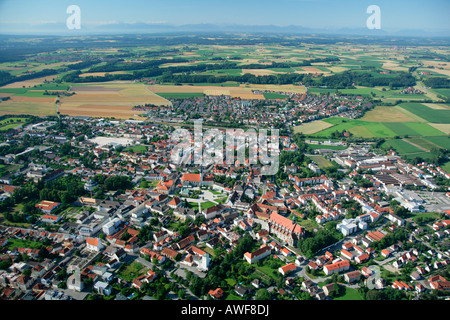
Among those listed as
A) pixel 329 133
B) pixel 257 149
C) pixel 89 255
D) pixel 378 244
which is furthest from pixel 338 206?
pixel 329 133

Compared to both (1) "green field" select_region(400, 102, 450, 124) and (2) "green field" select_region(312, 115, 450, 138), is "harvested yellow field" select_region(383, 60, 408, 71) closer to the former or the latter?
(1) "green field" select_region(400, 102, 450, 124)

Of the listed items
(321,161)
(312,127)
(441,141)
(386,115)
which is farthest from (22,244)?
(386,115)

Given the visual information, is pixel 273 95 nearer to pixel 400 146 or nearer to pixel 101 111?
pixel 400 146

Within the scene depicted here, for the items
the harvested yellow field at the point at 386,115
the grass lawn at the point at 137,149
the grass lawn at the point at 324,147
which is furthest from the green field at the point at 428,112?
the grass lawn at the point at 137,149

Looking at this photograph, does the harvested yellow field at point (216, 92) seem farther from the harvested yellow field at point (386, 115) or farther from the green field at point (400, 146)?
the green field at point (400, 146)
